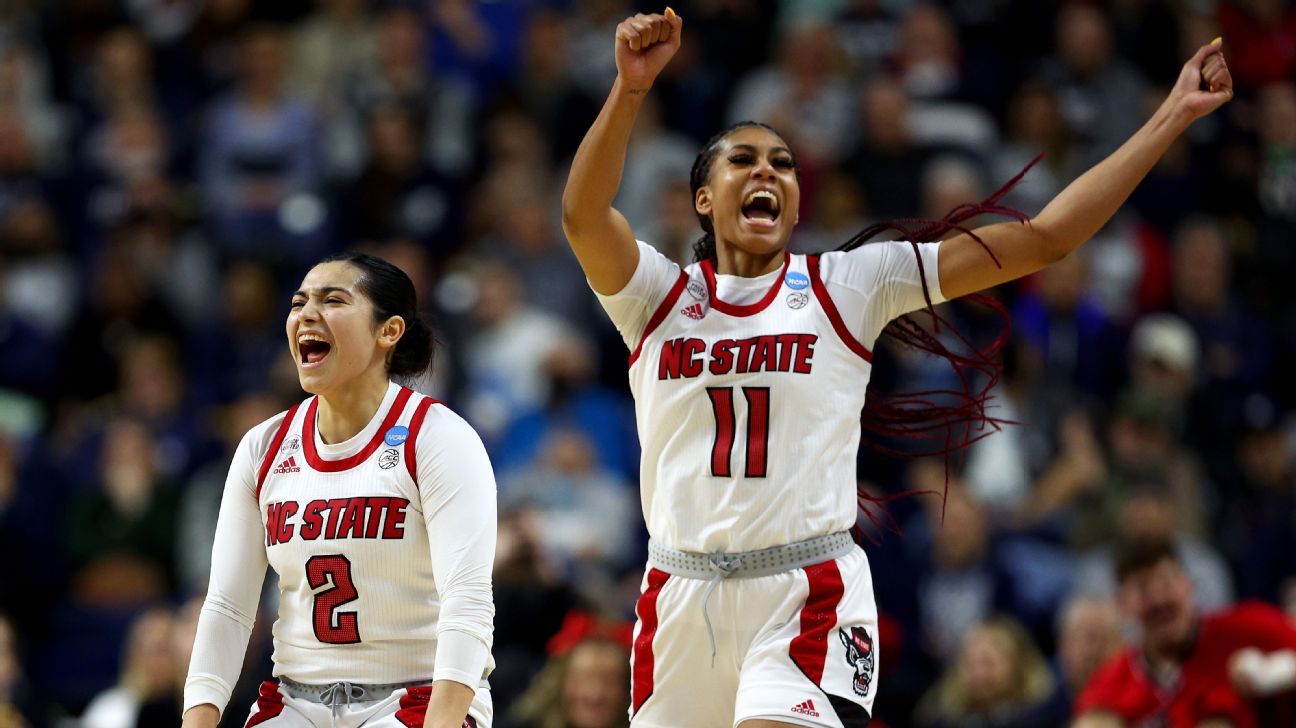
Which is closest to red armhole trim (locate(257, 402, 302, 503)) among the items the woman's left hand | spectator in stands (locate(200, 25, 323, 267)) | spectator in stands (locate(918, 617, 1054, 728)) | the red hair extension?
the red hair extension

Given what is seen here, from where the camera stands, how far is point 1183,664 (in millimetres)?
8484

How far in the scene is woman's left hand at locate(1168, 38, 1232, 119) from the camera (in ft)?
18.1

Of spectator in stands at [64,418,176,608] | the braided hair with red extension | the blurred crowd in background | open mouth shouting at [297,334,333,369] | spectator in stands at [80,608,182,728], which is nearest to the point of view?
open mouth shouting at [297,334,333,369]

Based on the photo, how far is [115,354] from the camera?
12.4m

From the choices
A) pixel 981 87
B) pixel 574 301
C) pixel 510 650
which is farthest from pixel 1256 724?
pixel 981 87

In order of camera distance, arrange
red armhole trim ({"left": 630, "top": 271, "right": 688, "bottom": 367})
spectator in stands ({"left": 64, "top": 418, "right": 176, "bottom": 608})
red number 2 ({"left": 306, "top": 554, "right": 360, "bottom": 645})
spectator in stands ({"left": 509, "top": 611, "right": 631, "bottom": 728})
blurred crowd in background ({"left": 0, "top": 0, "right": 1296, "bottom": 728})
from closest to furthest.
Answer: red number 2 ({"left": 306, "top": 554, "right": 360, "bottom": 645}) < red armhole trim ({"left": 630, "top": 271, "right": 688, "bottom": 367}) < spectator in stands ({"left": 509, "top": 611, "right": 631, "bottom": 728}) < blurred crowd in background ({"left": 0, "top": 0, "right": 1296, "bottom": 728}) < spectator in stands ({"left": 64, "top": 418, "right": 176, "bottom": 608})

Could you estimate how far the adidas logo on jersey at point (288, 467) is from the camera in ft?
17.9

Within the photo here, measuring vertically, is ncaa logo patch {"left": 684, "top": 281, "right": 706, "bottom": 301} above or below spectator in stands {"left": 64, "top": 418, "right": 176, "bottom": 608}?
above

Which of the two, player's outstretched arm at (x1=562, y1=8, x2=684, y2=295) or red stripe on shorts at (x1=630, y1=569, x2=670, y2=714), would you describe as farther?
red stripe on shorts at (x1=630, y1=569, x2=670, y2=714)

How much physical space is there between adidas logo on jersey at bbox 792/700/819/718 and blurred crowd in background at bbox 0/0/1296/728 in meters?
2.94

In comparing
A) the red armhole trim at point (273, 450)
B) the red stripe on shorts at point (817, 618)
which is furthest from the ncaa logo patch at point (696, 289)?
the red armhole trim at point (273, 450)

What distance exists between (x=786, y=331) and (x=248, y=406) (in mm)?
6280

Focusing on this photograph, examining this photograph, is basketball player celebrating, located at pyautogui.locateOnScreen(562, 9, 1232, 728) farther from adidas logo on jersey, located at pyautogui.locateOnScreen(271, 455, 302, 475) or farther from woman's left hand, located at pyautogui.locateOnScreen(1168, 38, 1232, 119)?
adidas logo on jersey, located at pyautogui.locateOnScreen(271, 455, 302, 475)

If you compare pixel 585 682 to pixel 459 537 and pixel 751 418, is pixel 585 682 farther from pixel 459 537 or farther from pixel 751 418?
pixel 459 537
